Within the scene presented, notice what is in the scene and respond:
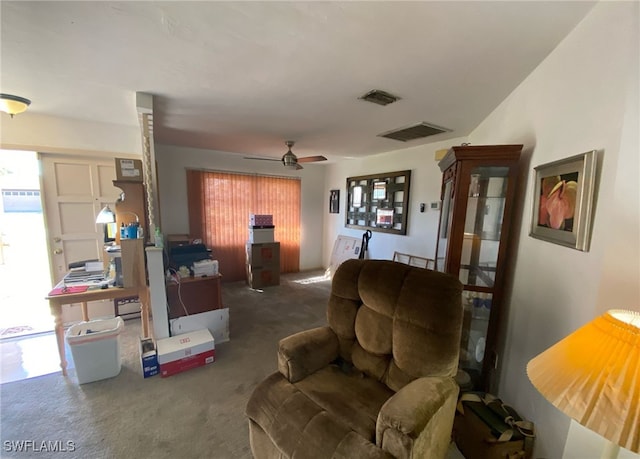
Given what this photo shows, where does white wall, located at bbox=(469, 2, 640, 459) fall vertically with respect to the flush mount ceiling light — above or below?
below

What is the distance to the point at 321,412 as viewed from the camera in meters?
1.20

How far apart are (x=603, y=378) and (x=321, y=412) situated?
1.03 meters

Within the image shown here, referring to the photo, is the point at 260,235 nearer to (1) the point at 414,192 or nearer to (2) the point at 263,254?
(2) the point at 263,254

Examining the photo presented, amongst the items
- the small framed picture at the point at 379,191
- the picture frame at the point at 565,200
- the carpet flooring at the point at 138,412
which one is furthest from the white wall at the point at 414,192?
the carpet flooring at the point at 138,412

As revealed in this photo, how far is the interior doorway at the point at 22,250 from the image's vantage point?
272cm

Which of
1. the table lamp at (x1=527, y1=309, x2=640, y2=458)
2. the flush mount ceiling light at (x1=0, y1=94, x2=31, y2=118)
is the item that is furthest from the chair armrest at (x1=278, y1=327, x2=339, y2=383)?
the flush mount ceiling light at (x1=0, y1=94, x2=31, y2=118)

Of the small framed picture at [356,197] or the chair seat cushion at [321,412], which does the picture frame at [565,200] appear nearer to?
the chair seat cushion at [321,412]

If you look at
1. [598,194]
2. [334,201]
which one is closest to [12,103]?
[598,194]

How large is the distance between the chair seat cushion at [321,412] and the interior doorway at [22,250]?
3.23 m

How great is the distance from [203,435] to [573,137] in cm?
263

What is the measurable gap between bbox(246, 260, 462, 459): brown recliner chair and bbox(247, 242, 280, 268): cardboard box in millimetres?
2870

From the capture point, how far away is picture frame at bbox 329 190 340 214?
17.2 feet

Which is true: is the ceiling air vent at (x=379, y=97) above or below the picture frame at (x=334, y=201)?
above

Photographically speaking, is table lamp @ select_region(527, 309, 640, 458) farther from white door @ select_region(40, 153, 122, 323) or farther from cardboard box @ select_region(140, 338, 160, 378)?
white door @ select_region(40, 153, 122, 323)
